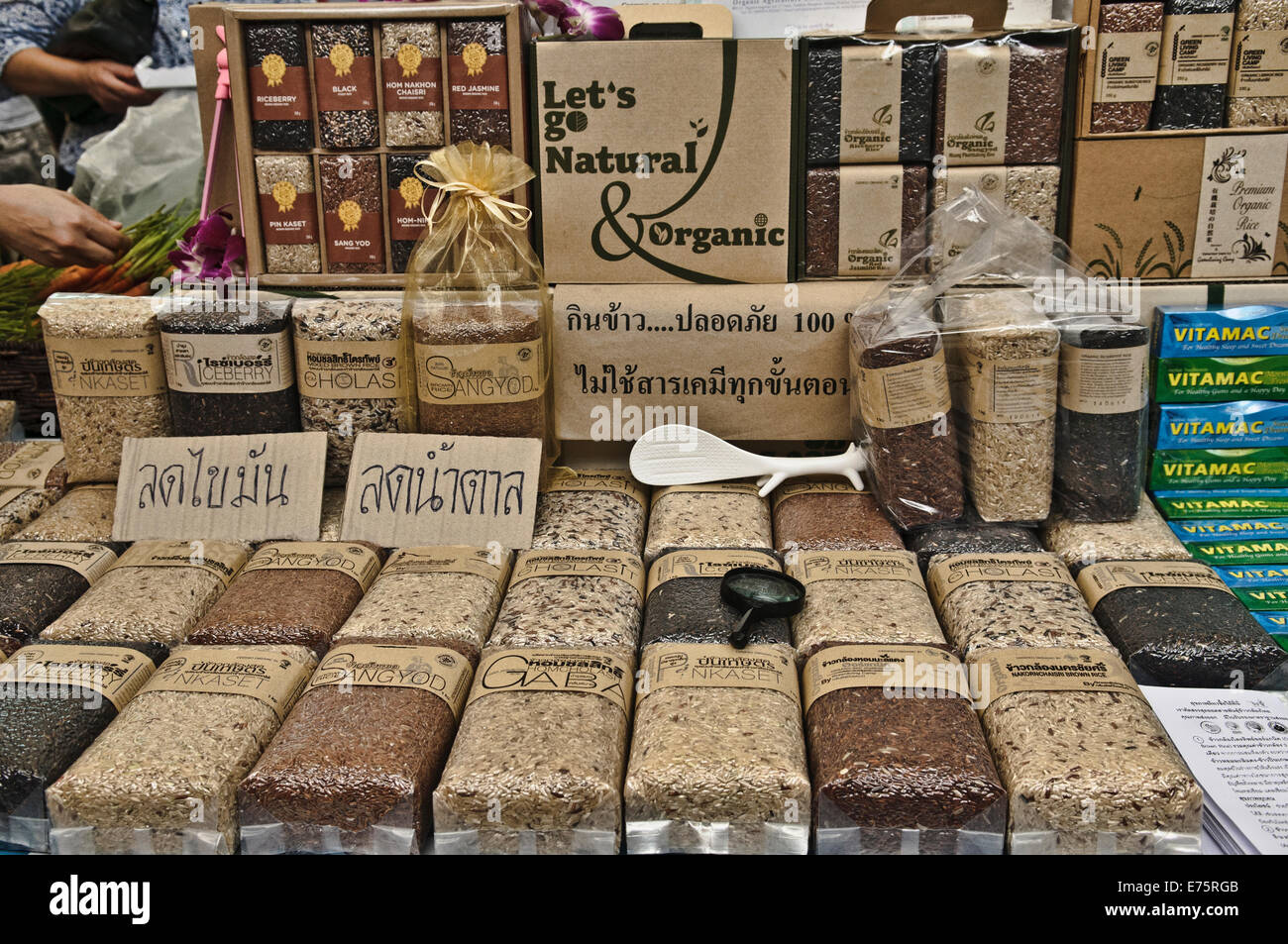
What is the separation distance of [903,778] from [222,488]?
4.38 ft

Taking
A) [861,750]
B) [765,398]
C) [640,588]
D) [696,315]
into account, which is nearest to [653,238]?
[696,315]

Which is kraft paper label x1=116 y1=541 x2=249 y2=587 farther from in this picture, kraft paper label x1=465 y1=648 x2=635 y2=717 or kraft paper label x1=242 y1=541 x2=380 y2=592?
kraft paper label x1=465 y1=648 x2=635 y2=717

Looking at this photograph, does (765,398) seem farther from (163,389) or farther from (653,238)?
(163,389)

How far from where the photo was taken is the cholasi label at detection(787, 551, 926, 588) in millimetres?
1665

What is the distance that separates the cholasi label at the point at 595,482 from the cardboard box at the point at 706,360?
8cm

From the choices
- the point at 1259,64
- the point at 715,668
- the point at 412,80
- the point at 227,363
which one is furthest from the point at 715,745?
the point at 1259,64

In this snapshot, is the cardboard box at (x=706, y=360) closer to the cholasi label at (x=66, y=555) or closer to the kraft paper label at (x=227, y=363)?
the kraft paper label at (x=227, y=363)

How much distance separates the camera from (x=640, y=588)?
1.70m

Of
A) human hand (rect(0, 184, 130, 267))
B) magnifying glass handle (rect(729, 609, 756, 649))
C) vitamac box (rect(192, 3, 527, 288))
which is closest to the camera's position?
magnifying glass handle (rect(729, 609, 756, 649))

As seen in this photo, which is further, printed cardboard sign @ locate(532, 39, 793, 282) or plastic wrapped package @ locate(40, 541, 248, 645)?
printed cardboard sign @ locate(532, 39, 793, 282)

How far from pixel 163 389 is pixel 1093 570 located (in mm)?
1728

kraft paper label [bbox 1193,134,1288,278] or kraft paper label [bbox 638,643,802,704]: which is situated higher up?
kraft paper label [bbox 1193,134,1288,278]

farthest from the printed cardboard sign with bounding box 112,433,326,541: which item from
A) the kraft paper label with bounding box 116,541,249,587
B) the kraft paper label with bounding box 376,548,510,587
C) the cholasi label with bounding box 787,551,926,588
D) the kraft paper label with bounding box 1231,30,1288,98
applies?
the kraft paper label with bounding box 1231,30,1288,98

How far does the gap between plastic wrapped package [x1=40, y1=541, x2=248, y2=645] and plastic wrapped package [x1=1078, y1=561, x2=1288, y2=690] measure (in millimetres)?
1426
